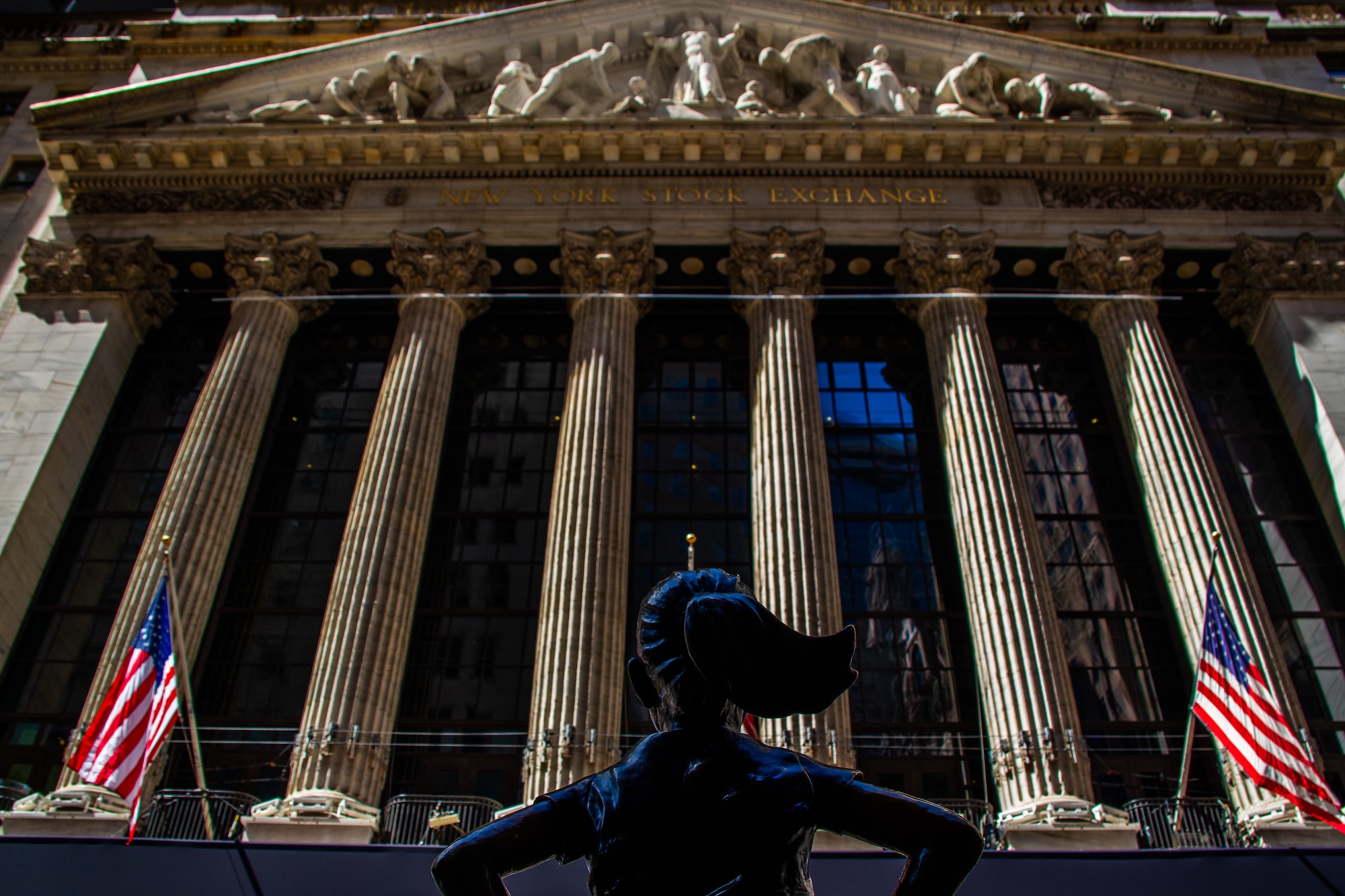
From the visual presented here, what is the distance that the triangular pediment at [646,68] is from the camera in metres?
23.2

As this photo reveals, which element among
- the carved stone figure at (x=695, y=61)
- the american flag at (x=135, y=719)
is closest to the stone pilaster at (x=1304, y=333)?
the carved stone figure at (x=695, y=61)

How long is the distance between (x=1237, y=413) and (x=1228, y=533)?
536 cm

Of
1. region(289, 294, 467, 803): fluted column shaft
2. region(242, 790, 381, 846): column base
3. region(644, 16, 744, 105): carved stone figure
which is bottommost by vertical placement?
region(242, 790, 381, 846): column base

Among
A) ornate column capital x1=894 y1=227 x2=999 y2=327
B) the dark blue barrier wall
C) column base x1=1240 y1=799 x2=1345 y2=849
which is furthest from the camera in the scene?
ornate column capital x1=894 y1=227 x2=999 y2=327

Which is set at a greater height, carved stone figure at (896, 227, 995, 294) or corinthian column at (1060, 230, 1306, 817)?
carved stone figure at (896, 227, 995, 294)

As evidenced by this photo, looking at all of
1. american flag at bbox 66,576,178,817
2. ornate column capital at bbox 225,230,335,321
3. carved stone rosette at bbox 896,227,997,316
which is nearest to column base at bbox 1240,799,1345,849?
carved stone rosette at bbox 896,227,997,316

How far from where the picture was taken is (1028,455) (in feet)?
70.8

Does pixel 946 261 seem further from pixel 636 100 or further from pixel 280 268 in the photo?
pixel 280 268

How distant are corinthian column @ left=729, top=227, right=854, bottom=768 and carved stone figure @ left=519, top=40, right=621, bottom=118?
4814 mm

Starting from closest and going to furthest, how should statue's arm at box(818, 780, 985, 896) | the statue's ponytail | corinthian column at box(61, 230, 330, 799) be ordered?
statue's arm at box(818, 780, 985, 896)
the statue's ponytail
corinthian column at box(61, 230, 330, 799)

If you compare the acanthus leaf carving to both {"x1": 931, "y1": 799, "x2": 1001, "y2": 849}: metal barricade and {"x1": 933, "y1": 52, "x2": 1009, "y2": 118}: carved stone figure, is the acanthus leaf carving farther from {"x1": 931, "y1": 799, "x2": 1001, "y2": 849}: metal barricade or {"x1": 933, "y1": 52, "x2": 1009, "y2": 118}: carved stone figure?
{"x1": 931, "y1": 799, "x2": 1001, "y2": 849}: metal barricade

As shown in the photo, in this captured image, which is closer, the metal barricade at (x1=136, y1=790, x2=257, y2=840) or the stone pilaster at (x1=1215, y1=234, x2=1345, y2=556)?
the metal barricade at (x1=136, y1=790, x2=257, y2=840)

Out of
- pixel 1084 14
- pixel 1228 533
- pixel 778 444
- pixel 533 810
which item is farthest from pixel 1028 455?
pixel 533 810

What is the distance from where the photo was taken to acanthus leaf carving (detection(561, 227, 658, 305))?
21.4 meters
